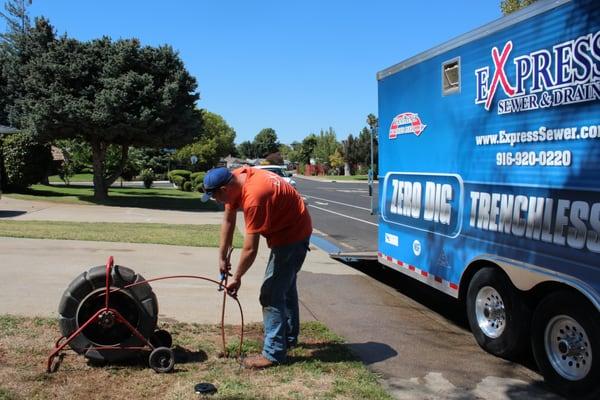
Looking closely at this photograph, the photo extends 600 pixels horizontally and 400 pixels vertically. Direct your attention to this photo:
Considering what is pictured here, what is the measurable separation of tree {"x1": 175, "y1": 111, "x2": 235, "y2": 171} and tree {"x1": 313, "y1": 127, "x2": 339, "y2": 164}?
20.3 m

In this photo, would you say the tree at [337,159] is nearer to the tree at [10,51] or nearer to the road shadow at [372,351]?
the tree at [10,51]

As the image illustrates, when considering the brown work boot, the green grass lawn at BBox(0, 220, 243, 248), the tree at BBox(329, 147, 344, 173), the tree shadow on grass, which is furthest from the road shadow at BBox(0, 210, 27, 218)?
the tree at BBox(329, 147, 344, 173)

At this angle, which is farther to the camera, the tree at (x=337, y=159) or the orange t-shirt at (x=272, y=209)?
the tree at (x=337, y=159)

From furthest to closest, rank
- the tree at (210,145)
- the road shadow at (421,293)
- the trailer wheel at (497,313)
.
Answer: the tree at (210,145) < the road shadow at (421,293) < the trailer wheel at (497,313)

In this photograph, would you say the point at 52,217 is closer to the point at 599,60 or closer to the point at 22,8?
the point at 599,60

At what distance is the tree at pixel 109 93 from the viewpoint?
21.5 meters

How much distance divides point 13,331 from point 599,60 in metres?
5.34

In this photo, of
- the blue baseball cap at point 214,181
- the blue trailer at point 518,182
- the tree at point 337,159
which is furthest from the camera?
the tree at point 337,159

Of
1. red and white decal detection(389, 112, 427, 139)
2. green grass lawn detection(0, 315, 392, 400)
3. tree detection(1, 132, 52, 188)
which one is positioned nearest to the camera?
green grass lawn detection(0, 315, 392, 400)

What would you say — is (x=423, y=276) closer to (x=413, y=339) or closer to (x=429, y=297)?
(x=413, y=339)

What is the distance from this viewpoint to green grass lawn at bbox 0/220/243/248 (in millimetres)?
11320

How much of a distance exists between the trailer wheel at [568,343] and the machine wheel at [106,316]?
10.3ft

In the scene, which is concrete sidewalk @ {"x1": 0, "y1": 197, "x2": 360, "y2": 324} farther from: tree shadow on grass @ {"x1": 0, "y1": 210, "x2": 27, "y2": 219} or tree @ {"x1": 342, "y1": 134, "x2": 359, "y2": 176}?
tree @ {"x1": 342, "y1": 134, "x2": 359, "y2": 176}

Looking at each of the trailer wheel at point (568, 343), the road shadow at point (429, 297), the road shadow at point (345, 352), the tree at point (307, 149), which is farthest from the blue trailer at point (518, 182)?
the tree at point (307, 149)
